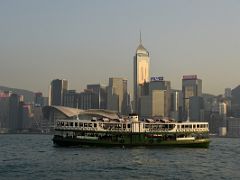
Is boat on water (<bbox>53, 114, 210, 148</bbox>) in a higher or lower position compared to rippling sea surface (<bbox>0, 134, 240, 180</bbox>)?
higher

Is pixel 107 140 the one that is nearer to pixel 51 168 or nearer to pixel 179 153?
pixel 179 153

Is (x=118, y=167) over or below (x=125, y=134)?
below

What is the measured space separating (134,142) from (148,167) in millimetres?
34389

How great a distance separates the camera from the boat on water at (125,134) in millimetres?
98312

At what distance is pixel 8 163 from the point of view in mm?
68125

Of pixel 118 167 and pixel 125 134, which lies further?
pixel 125 134

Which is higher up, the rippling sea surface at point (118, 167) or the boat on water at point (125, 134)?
the boat on water at point (125, 134)

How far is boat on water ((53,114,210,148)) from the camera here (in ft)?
323

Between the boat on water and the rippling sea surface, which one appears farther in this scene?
the boat on water

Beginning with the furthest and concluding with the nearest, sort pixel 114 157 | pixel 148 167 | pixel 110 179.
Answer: pixel 114 157, pixel 148 167, pixel 110 179

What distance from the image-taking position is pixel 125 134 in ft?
325

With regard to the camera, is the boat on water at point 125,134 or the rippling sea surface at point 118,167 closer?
the rippling sea surface at point 118,167

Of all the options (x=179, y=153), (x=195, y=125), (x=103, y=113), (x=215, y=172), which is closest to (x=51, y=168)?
(x=215, y=172)

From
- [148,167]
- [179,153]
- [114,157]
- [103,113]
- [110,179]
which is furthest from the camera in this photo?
[103,113]
